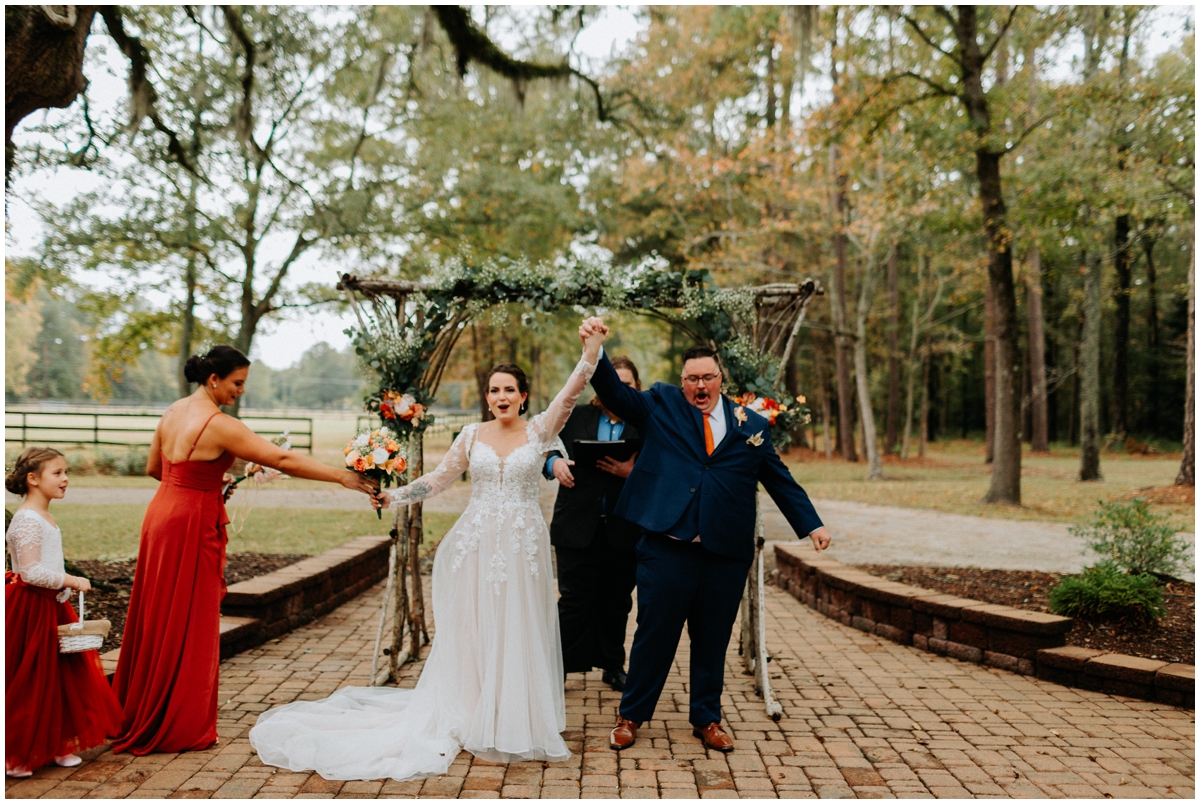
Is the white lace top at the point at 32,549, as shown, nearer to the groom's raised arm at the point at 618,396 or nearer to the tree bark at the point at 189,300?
the groom's raised arm at the point at 618,396

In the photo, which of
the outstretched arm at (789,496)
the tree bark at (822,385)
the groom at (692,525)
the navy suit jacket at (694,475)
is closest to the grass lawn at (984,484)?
the tree bark at (822,385)

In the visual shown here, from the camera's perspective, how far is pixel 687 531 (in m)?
3.72

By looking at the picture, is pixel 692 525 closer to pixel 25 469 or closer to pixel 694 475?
→ pixel 694 475

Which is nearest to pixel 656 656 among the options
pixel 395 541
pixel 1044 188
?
pixel 395 541

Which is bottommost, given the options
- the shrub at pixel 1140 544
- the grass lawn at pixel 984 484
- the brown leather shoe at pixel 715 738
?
the grass lawn at pixel 984 484

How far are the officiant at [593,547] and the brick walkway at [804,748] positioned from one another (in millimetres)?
297

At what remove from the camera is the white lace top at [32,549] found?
3.19 meters

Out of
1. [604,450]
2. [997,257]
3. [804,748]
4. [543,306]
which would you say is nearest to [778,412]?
[604,450]

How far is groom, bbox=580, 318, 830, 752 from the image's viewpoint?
3.75 m

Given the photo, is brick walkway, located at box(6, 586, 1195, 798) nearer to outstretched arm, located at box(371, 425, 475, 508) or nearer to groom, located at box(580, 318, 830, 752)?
groom, located at box(580, 318, 830, 752)

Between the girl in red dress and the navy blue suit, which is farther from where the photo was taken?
the navy blue suit

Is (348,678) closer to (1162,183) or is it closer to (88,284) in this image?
(88,284)

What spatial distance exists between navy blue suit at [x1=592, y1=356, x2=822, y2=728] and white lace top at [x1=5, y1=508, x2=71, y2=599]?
2.49 metres

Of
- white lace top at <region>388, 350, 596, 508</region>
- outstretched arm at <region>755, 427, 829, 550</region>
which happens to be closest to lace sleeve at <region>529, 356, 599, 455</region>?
white lace top at <region>388, 350, 596, 508</region>
